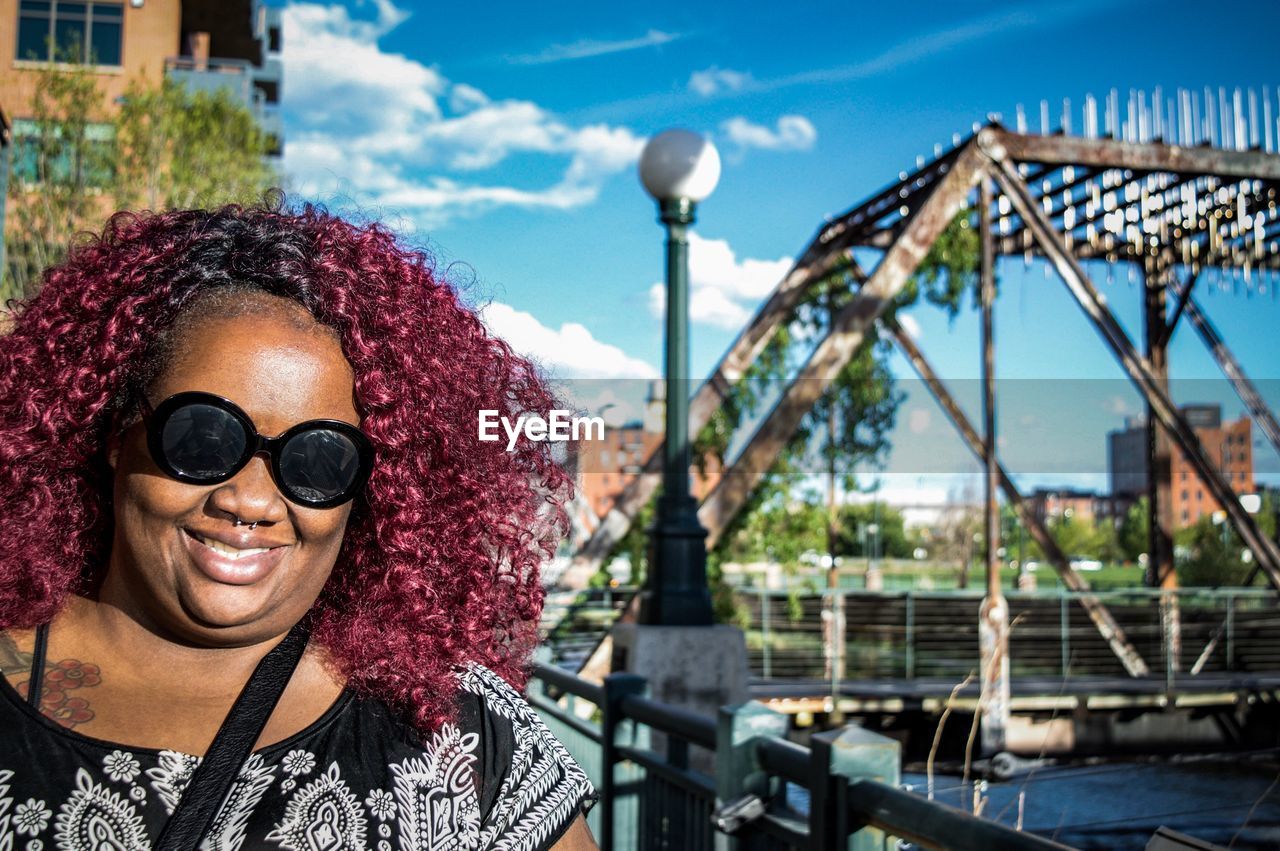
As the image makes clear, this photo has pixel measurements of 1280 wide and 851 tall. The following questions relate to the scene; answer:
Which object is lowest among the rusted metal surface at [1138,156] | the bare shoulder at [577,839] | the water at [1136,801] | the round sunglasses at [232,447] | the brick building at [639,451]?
the water at [1136,801]

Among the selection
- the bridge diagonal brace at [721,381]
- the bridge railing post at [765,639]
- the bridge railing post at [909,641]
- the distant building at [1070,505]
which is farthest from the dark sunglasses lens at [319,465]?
the bridge railing post at [909,641]

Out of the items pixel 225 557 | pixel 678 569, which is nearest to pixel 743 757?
pixel 225 557

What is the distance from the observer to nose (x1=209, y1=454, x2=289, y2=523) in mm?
1293

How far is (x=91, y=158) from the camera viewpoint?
18.6m

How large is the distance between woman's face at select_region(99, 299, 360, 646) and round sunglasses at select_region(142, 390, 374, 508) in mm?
17

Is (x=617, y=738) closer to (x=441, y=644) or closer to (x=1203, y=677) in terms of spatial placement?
(x=441, y=644)

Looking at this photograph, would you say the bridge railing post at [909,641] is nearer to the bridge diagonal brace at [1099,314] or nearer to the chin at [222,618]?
the bridge diagonal brace at [1099,314]

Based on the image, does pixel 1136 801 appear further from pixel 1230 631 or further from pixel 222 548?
pixel 222 548

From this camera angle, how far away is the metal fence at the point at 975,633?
45.8 ft

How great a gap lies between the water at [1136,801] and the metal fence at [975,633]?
3310 mm

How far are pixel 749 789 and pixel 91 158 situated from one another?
18702 millimetres

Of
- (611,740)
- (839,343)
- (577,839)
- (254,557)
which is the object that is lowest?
(611,740)

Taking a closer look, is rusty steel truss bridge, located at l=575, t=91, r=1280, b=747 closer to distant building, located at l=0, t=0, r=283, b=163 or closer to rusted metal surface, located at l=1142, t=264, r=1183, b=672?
rusted metal surface, located at l=1142, t=264, r=1183, b=672

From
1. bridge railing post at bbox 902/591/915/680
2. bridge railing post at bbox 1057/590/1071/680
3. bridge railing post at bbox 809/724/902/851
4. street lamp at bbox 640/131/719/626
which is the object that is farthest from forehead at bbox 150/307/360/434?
bridge railing post at bbox 1057/590/1071/680
